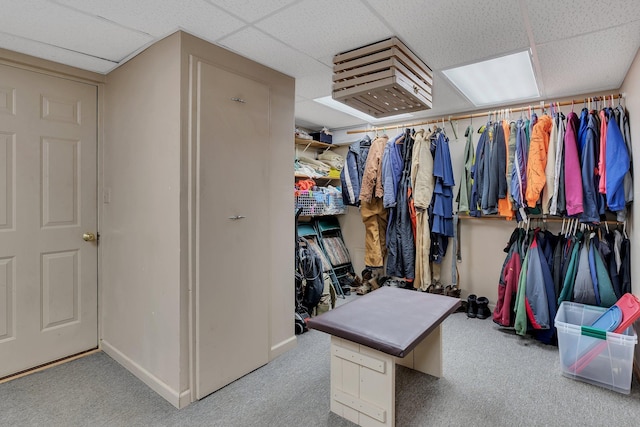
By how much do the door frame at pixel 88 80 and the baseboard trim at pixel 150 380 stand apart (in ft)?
0.80

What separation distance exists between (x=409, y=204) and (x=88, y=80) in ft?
10.3

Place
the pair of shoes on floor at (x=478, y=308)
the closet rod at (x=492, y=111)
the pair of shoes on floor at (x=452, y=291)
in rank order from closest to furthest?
the closet rod at (x=492, y=111) < the pair of shoes on floor at (x=478, y=308) < the pair of shoes on floor at (x=452, y=291)

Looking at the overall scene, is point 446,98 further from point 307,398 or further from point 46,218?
point 46,218

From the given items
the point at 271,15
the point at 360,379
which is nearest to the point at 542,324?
the point at 360,379

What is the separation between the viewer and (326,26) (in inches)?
74.7

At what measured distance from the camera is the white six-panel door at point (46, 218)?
225 centimetres

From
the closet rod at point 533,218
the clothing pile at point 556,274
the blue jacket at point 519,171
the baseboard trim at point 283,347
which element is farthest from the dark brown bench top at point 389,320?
the closet rod at point 533,218

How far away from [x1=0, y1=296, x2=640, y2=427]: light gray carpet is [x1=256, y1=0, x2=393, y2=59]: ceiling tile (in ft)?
7.13

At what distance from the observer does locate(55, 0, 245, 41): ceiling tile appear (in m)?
1.66

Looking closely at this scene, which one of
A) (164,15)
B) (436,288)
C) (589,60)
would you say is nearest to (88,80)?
(164,15)

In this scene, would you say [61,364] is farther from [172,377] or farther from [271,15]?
[271,15]

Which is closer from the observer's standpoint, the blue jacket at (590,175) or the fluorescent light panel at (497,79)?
the fluorescent light panel at (497,79)

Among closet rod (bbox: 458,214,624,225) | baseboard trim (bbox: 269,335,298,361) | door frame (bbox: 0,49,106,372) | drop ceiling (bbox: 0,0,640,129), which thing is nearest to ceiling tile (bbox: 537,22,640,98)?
drop ceiling (bbox: 0,0,640,129)

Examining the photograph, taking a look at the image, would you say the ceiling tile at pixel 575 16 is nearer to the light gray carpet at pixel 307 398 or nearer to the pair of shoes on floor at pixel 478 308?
the light gray carpet at pixel 307 398
